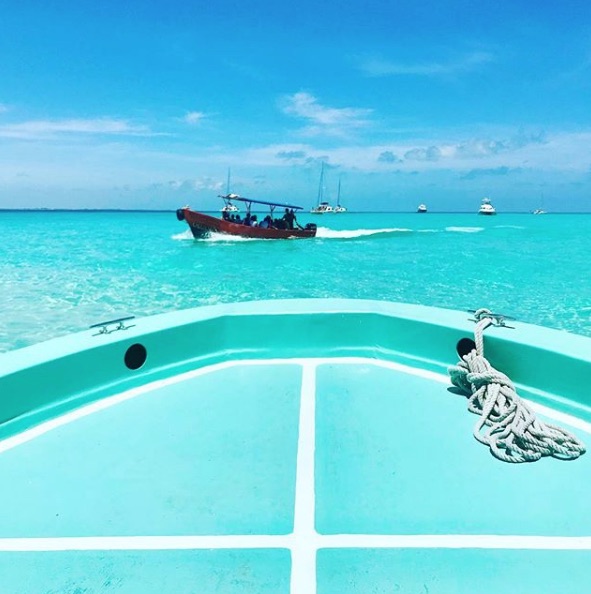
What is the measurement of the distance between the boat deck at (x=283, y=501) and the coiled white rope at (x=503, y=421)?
5cm

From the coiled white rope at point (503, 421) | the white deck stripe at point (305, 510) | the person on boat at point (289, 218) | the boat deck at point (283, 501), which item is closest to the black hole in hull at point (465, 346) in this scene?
the coiled white rope at point (503, 421)

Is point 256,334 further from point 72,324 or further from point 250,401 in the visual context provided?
point 72,324

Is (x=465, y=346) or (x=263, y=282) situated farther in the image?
(x=263, y=282)

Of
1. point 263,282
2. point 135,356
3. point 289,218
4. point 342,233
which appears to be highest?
point 135,356

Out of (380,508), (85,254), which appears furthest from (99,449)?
(85,254)

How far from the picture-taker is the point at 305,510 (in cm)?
136

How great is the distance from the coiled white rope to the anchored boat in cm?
1

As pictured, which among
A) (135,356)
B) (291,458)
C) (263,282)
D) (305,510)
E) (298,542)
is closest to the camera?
(298,542)

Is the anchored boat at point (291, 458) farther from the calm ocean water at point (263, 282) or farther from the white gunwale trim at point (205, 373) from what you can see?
the calm ocean water at point (263, 282)

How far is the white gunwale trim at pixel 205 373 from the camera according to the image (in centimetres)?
180

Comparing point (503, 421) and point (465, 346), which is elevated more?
point (465, 346)

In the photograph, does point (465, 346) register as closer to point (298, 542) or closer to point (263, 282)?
point (298, 542)

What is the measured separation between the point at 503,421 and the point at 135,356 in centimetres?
169

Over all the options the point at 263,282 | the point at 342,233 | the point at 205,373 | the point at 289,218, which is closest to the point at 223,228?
the point at 289,218
